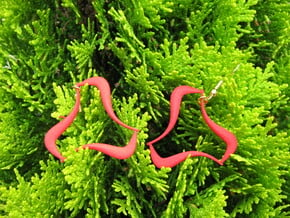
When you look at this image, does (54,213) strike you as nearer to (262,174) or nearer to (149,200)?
(149,200)

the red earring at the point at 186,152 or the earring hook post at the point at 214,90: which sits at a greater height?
the earring hook post at the point at 214,90

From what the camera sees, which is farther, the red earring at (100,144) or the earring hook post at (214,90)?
the earring hook post at (214,90)

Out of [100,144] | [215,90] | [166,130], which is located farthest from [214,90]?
[100,144]

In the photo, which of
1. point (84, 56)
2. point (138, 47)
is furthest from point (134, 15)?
point (84, 56)

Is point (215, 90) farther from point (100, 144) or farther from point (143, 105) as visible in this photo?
point (100, 144)

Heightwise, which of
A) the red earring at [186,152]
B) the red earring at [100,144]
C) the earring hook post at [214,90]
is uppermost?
the red earring at [100,144]

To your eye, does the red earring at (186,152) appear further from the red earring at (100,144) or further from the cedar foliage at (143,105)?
the red earring at (100,144)

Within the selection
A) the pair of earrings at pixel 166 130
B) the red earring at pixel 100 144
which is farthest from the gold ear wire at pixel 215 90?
the red earring at pixel 100 144
